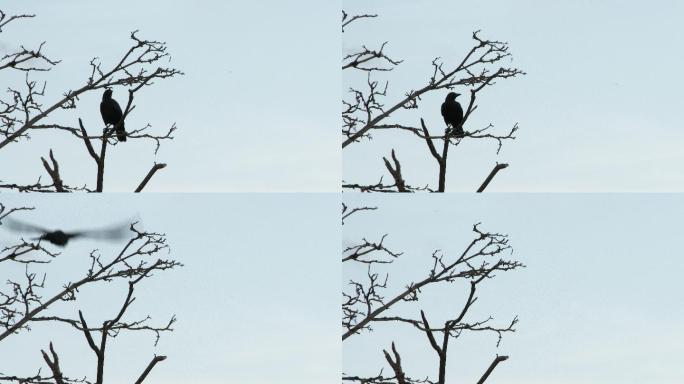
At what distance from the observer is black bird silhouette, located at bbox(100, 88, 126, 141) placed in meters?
2.43

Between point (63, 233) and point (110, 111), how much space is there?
0.40m

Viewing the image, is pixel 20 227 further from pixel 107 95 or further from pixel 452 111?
pixel 452 111

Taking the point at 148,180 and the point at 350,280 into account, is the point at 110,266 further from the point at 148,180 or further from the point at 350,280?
the point at 350,280

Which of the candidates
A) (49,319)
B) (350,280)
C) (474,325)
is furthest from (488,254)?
(49,319)

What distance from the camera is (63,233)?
8.48 feet

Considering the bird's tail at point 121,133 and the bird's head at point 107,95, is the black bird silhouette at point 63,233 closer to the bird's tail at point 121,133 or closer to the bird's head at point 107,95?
the bird's tail at point 121,133

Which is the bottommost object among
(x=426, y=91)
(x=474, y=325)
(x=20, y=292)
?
(x=474, y=325)

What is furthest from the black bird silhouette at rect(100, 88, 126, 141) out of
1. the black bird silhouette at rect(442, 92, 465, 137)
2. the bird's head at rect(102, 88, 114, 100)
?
the black bird silhouette at rect(442, 92, 465, 137)

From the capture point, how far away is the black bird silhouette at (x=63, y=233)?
253cm

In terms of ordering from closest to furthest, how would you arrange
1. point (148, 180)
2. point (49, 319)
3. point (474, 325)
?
point (148, 180), point (474, 325), point (49, 319)

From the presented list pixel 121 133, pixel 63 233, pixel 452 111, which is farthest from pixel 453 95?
pixel 63 233

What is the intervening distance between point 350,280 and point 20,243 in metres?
1.01

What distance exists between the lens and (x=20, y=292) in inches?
105

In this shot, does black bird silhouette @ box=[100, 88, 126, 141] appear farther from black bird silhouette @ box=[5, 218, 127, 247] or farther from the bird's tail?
black bird silhouette @ box=[5, 218, 127, 247]
